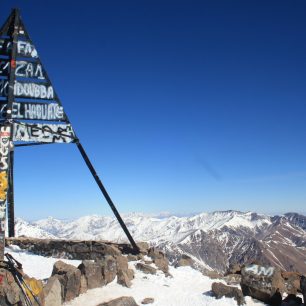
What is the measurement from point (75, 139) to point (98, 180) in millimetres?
2763

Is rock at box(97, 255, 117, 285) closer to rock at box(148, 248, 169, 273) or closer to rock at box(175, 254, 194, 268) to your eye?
rock at box(148, 248, 169, 273)

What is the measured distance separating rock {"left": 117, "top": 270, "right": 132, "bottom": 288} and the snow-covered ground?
22 centimetres

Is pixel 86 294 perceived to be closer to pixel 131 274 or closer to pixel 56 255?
pixel 131 274

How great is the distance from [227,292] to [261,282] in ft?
5.93

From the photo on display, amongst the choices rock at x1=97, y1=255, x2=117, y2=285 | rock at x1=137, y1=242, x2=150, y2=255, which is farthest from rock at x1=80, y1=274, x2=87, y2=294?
rock at x1=137, y1=242, x2=150, y2=255

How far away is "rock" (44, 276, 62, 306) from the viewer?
52.7ft

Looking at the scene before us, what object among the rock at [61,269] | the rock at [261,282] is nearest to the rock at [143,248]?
the rock at [61,269]

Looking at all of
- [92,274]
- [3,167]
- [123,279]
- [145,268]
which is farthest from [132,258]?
[3,167]

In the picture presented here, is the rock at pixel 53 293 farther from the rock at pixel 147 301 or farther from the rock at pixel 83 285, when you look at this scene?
the rock at pixel 147 301

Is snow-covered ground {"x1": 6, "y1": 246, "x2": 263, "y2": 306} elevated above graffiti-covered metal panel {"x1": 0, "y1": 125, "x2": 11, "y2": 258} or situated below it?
below

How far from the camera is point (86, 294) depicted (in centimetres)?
1844

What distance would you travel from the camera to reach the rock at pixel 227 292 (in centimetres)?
1820

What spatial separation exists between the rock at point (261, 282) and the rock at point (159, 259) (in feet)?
18.6

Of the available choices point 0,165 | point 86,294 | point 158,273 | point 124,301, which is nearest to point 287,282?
point 158,273
